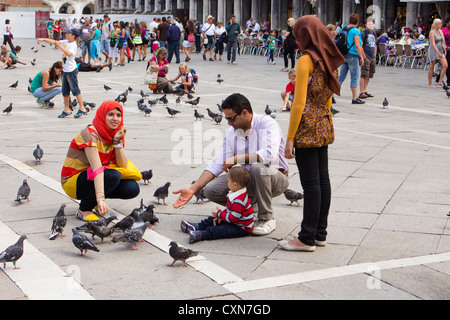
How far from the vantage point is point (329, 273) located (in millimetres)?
3979

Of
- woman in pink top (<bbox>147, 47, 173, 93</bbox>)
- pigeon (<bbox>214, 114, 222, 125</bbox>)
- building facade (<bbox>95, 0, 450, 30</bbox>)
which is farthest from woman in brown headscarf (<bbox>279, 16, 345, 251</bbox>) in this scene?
building facade (<bbox>95, 0, 450, 30</bbox>)

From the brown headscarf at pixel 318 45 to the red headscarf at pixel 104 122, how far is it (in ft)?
5.17

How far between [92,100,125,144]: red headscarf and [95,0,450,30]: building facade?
1982 cm

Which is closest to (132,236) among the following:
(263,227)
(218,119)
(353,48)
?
(263,227)

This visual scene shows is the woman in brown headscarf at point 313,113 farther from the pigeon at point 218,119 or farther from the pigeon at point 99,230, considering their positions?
the pigeon at point 218,119

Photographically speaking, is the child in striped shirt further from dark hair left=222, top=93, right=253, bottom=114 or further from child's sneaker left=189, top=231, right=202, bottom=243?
dark hair left=222, top=93, right=253, bottom=114

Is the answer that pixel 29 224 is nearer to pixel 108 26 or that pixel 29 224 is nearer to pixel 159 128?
pixel 159 128

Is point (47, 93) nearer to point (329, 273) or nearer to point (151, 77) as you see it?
point (151, 77)

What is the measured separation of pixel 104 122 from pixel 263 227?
142 centimetres

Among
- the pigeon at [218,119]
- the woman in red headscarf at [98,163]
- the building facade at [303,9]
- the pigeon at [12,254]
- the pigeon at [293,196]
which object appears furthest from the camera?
the building facade at [303,9]

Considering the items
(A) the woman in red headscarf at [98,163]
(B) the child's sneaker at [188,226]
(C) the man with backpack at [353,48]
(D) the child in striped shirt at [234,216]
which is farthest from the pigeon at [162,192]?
(C) the man with backpack at [353,48]

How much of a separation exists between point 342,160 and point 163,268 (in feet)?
12.1

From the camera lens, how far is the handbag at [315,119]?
413cm

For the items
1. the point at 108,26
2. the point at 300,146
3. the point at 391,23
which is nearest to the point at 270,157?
the point at 300,146
